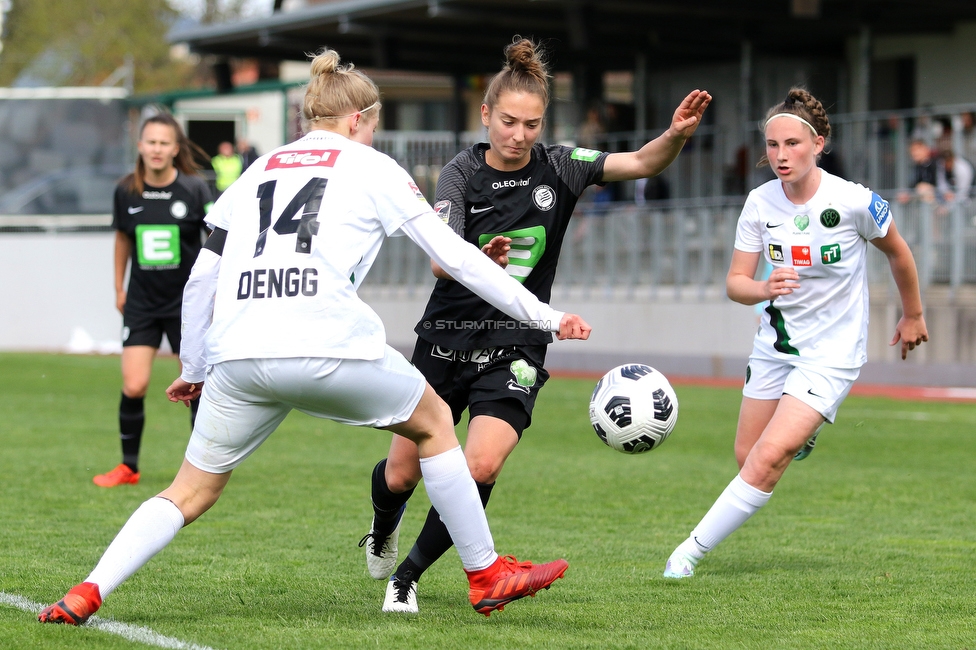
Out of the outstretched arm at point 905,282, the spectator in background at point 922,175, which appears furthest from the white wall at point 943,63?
the outstretched arm at point 905,282

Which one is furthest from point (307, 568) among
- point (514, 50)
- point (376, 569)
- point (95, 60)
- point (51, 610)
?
point (95, 60)

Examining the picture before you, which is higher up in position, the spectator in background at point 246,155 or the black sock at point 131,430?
the spectator in background at point 246,155

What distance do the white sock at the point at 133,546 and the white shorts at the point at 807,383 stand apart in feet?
9.27

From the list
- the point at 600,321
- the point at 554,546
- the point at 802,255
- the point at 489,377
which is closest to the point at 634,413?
the point at 489,377

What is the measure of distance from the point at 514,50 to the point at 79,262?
20750 millimetres

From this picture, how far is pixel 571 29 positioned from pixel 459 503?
1661 centimetres

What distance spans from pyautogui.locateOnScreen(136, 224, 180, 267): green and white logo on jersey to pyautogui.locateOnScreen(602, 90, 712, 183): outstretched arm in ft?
13.4

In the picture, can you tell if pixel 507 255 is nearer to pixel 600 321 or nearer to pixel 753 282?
pixel 753 282

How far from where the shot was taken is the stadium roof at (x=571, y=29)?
66.8 feet

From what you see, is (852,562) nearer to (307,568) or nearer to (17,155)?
(307,568)

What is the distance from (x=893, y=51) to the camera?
898 inches

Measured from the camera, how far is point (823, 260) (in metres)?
5.81

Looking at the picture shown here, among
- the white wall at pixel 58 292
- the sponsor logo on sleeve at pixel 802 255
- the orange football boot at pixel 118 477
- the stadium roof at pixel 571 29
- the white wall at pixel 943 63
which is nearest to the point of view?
the sponsor logo on sleeve at pixel 802 255

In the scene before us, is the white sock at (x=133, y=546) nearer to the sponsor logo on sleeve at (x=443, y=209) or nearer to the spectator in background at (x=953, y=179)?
the sponsor logo on sleeve at (x=443, y=209)
